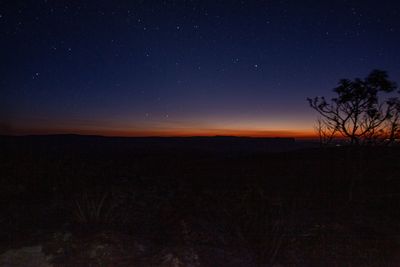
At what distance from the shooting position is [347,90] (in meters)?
11.0

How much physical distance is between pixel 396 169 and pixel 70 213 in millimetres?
20099

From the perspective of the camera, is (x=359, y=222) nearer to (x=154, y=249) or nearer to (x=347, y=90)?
(x=347, y=90)

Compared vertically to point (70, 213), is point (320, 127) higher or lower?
higher

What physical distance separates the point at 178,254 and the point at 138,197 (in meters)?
4.08

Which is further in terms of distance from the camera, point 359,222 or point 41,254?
point 359,222

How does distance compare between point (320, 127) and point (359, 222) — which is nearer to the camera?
point (359, 222)

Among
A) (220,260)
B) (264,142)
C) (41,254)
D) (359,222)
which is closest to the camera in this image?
(41,254)

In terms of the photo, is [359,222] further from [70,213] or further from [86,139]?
[86,139]

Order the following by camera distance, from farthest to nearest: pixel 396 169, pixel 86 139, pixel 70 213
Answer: pixel 86 139
pixel 396 169
pixel 70 213

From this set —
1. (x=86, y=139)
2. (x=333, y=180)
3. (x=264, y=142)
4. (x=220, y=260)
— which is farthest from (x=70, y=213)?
(x=264, y=142)

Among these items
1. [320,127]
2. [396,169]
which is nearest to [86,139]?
[396,169]

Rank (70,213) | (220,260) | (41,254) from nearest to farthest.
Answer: (41,254) < (220,260) < (70,213)

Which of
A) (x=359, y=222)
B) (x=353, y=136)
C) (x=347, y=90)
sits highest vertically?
(x=347, y=90)

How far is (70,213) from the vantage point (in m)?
7.67
